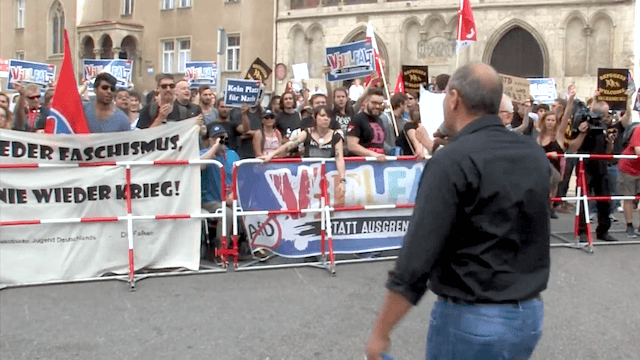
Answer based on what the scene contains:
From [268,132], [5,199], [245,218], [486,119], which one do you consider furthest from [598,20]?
[486,119]

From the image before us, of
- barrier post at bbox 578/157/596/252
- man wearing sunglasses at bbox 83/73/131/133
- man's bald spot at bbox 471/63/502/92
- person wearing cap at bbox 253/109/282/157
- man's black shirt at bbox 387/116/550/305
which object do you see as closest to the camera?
man's black shirt at bbox 387/116/550/305

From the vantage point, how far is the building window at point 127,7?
44.0 meters

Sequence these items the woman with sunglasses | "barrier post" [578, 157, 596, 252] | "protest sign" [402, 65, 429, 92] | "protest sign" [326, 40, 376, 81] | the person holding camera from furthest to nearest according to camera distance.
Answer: "protest sign" [402, 65, 429, 92] → "protest sign" [326, 40, 376, 81] → the person holding camera → "barrier post" [578, 157, 596, 252] → the woman with sunglasses

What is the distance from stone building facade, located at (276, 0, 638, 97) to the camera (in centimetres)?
3050

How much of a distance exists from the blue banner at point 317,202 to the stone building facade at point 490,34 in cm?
2195

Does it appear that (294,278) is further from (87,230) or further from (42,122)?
(42,122)

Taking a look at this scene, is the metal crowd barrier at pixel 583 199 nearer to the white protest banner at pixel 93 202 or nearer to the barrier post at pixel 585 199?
the barrier post at pixel 585 199

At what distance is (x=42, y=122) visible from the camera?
11.3 metres

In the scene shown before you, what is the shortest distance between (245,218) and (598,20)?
24.5 meters

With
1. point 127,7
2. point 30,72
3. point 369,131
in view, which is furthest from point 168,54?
point 369,131

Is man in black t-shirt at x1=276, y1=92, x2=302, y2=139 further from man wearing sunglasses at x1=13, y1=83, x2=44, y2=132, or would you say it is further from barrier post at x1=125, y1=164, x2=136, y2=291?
barrier post at x1=125, y1=164, x2=136, y2=291

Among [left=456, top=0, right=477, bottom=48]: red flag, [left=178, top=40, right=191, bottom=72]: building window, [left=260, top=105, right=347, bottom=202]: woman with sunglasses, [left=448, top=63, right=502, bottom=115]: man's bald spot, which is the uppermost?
[left=178, top=40, right=191, bottom=72]: building window

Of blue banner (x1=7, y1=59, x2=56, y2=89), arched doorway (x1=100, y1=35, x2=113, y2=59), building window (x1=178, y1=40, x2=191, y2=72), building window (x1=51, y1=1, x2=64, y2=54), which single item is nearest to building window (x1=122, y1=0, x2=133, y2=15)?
arched doorway (x1=100, y1=35, x2=113, y2=59)

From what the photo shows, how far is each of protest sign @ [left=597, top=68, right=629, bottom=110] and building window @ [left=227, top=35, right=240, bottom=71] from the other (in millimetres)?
26779
